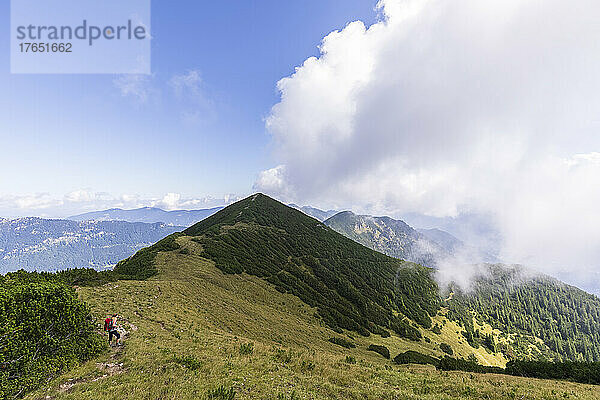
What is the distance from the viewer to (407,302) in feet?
401

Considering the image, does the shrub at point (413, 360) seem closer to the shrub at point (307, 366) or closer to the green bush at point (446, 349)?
the shrub at point (307, 366)

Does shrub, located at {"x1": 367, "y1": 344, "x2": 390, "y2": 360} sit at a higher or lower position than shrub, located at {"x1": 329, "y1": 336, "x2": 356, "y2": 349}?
lower

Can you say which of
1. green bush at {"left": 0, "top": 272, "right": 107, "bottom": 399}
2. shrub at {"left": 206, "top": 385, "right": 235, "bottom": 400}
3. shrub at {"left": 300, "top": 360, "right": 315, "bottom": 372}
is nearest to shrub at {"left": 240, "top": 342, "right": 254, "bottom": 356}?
shrub at {"left": 300, "top": 360, "right": 315, "bottom": 372}

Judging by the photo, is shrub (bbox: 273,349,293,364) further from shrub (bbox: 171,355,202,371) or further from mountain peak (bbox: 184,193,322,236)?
mountain peak (bbox: 184,193,322,236)

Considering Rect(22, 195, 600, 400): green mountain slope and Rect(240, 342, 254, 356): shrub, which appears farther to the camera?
Rect(240, 342, 254, 356): shrub

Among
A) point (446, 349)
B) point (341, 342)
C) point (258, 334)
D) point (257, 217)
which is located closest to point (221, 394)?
point (258, 334)

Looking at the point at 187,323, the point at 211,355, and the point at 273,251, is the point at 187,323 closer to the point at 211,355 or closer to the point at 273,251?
the point at 211,355

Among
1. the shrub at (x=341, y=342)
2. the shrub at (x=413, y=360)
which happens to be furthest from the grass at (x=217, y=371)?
the shrub at (x=413, y=360)

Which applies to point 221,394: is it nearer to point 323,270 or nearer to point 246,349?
point 246,349

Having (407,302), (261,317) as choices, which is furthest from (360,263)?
(261,317)

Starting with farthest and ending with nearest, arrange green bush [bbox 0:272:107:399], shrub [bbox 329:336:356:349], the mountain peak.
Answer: the mountain peak
shrub [bbox 329:336:356:349]
green bush [bbox 0:272:107:399]

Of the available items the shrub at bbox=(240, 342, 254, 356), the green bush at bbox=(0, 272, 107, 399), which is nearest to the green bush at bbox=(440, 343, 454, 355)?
the shrub at bbox=(240, 342, 254, 356)

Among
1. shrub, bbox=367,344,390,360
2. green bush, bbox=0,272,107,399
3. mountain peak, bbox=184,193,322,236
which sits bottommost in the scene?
shrub, bbox=367,344,390,360

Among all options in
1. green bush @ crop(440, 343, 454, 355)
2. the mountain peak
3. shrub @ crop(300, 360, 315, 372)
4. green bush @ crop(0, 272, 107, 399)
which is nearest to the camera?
green bush @ crop(0, 272, 107, 399)
